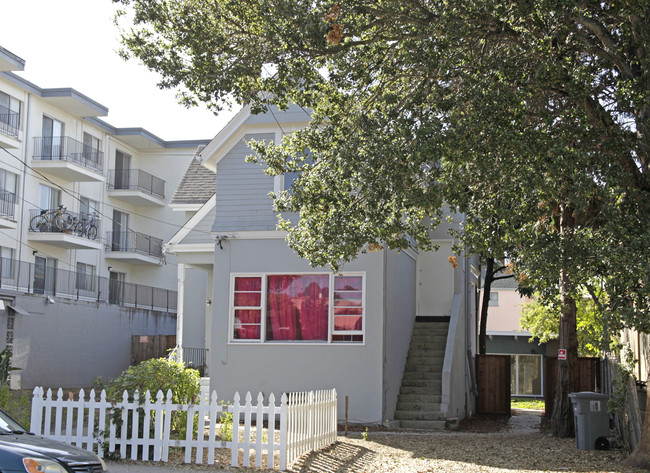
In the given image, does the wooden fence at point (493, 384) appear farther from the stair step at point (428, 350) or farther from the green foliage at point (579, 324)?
the stair step at point (428, 350)

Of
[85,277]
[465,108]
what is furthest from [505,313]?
[465,108]

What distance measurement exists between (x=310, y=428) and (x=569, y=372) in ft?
22.0

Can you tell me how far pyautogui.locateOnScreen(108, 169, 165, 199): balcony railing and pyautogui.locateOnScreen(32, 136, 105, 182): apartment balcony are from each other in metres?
2.09

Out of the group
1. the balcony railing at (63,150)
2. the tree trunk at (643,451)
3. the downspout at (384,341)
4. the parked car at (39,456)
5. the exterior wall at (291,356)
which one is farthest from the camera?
the balcony railing at (63,150)

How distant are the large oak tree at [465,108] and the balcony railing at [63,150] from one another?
2211 centimetres

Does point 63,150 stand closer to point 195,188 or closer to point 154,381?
point 195,188

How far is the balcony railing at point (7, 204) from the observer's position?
98.1 ft

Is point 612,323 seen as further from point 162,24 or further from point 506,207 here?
point 162,24

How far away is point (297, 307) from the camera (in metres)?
18.3

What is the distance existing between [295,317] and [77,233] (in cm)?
1780

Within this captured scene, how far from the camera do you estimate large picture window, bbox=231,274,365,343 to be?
1806 centimetres

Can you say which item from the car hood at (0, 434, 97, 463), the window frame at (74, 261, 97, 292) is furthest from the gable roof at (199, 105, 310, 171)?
the window frame at (74, 261, 97, 292)

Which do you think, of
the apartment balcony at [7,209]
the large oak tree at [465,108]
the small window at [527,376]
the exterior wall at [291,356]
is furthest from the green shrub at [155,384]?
the small window at [527,376]

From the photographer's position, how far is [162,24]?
11.5 meters
